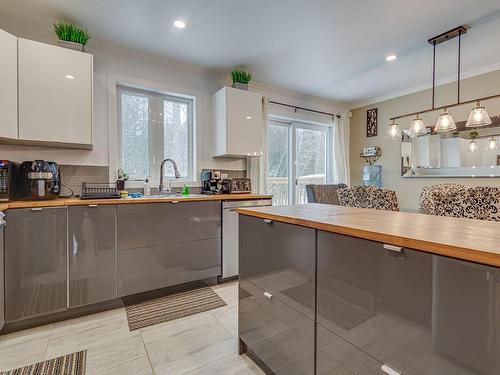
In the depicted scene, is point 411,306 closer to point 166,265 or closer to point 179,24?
point 166,265

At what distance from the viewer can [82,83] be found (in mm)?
2336

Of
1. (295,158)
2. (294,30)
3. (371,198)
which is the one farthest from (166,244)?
(295,158)

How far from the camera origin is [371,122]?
4.62 m

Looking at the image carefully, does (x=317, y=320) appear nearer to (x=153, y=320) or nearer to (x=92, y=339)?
(x=153, y=320)

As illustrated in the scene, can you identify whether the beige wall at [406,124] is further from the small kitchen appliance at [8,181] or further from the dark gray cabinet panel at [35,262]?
the small kitchen appliance at [8,181]

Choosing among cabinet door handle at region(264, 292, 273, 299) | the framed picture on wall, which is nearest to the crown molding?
the framed picture on wall

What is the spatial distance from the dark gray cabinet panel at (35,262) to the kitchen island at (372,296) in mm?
1509

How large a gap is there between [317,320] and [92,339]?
162cm

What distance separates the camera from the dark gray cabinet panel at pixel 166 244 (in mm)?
2287

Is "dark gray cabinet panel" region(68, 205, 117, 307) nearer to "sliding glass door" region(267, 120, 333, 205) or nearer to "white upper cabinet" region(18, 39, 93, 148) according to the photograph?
"white upper cabinet" region(18, 39, 93, 148)

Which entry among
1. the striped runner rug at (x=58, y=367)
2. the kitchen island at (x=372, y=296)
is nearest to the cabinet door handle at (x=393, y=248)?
the kitchen island at (x=372, y=296)

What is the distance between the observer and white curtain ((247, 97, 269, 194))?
3688 mm

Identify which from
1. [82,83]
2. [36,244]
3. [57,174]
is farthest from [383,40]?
[36,244]

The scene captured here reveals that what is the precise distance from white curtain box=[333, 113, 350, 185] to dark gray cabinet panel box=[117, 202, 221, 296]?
2.79m
